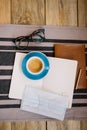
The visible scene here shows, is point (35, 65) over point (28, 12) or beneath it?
beneath

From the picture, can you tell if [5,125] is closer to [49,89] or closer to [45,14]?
[49,89]

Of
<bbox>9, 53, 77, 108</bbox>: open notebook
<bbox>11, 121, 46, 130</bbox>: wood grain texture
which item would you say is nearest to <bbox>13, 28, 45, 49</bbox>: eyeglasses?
<bbox>9, 53, 77, 108</bbox>: open notebook

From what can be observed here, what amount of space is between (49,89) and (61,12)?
341 millimetres

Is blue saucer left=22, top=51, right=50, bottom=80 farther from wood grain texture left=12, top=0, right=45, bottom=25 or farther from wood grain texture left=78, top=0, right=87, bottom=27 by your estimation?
wood grain texture left=78, top=0, right=87, bottom=27

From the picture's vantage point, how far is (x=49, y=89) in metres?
1.07

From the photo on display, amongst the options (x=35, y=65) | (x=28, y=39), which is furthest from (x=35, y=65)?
(x=28, y=39)

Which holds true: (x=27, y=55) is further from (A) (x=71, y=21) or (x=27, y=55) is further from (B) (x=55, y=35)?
(A) (x=71, y=21)

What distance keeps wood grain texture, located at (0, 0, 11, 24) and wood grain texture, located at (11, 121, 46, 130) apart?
0.43 meters

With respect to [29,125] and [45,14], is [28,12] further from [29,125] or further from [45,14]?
[29,125]

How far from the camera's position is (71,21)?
1135 millimetres

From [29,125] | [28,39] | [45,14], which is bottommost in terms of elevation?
[29,125]

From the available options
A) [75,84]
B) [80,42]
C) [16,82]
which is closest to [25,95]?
[16,82]

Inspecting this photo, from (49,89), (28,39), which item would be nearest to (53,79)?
(49,89)

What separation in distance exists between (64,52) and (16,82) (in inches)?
9.3
